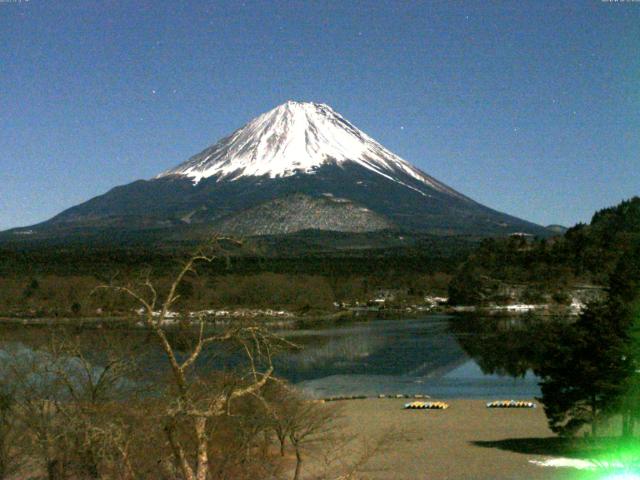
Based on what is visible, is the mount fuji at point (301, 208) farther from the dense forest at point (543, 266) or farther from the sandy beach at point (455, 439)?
the sandy beach at point (455, 439)

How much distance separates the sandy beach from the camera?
16562mm

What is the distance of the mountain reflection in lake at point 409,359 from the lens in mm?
31984


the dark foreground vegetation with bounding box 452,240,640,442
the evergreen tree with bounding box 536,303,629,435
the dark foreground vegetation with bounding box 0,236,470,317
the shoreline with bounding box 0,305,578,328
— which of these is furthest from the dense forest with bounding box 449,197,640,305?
the evergreen tree with bounding box 536,303,629,435

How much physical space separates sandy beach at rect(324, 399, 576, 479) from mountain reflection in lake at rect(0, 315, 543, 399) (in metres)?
3.87

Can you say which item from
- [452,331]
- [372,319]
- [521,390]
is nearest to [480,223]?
[372,319]

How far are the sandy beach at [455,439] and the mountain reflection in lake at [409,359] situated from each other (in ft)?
12.7

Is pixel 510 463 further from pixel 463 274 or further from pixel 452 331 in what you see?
pixel 463 274


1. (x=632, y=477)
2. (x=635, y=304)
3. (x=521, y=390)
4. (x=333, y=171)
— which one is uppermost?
(x=333, y=171)

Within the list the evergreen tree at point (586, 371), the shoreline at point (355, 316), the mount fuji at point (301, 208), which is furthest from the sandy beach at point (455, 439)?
the mount fuji at point (301, 208)

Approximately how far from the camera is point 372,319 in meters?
71.1

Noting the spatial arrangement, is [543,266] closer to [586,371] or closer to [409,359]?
[409,359]

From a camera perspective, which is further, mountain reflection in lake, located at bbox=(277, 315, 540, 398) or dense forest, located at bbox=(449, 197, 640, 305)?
dense forest, located at bbox=(449, 197, 640, 305)

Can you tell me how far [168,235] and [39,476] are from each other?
134537 mm

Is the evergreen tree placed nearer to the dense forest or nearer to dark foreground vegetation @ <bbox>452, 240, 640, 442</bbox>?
dark foreground vegetation @ <bbox>452, 240, 640, 442</bbox>
